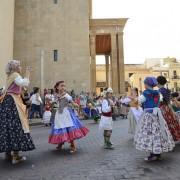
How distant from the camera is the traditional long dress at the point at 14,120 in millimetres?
6555

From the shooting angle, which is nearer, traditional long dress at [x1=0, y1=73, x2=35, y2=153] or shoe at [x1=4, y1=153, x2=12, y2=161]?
traditional long dress at [x1=0, y1=73, x2=35, y2=153]

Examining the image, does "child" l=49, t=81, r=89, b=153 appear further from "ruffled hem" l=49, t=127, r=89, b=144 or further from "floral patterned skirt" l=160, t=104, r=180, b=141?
"floral patterned skirt" l=160, t=104, r=180, b=141

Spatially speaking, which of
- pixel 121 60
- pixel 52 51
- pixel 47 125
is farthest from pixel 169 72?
pixel 47 125

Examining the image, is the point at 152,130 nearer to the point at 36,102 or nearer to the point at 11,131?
the point at 11,131

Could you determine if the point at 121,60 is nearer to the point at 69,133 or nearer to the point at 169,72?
the point at 69,133

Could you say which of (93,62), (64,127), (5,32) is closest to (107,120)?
(64,127)

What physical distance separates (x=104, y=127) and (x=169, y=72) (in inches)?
3074

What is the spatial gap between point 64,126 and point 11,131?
1.48m

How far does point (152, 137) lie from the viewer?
21.6 feet

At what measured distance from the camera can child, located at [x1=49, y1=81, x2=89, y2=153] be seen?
25.4ft

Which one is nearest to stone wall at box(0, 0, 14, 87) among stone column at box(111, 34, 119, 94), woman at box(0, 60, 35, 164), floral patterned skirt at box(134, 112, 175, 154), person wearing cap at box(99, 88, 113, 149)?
stone column at box(111, 34, 119, 94)

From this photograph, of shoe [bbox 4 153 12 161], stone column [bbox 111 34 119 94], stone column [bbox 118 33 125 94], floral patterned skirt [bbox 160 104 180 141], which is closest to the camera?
shoe [bbox 4 153 12 161]

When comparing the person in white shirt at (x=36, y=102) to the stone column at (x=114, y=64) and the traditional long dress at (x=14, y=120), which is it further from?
the stone column at (x=114, y=64)

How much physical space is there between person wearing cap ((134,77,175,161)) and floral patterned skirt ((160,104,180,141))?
4.85ft
